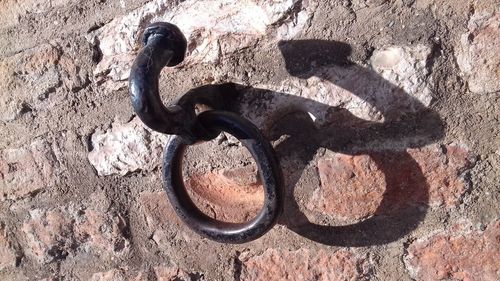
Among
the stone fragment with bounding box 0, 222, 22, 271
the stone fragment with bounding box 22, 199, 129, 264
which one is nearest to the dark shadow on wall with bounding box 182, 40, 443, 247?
the stone fragment with bounding box 22, 199, 129, 264

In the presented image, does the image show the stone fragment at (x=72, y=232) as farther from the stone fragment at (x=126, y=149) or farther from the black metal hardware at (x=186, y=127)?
the black metal hardware at (x=186, y=127)

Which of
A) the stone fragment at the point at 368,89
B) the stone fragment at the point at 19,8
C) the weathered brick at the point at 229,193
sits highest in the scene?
the stone fragment at the point at 19,8

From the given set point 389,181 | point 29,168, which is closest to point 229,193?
point 389,181

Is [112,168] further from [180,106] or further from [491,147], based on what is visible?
[491,147]

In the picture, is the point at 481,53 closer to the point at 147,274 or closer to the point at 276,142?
the point at 276,142

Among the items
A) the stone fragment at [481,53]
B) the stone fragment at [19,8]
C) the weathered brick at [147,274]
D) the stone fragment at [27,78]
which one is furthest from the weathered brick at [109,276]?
the stone fragment at [481,53]

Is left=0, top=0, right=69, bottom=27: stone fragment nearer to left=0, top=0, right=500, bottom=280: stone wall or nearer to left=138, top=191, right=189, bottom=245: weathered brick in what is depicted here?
left=0, top=0, right=500, bottom=280: stone wall

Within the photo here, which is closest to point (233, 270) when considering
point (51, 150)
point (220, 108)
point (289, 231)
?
point (289, 231)
